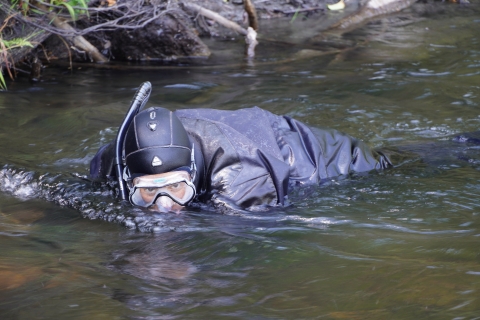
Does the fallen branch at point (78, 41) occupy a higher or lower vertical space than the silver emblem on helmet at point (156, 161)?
higher

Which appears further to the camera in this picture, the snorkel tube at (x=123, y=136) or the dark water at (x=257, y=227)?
the snorkel tube at (x=123, y=136)

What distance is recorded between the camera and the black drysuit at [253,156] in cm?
348

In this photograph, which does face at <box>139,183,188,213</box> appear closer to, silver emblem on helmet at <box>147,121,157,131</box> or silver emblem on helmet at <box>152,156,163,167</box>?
silver emblem on helmet at <box>152,156,163,167</box>

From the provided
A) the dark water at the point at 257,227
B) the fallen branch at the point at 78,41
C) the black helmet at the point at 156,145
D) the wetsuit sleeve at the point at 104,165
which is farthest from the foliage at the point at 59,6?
the black helmet at the point at 156,145

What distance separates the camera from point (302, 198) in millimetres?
3846

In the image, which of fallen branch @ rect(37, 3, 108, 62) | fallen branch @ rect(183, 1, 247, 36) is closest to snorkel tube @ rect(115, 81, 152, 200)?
fallen branch @ rect(37, 3, 108, 62)

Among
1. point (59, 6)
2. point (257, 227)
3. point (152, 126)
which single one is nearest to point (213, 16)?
point (59, 6)

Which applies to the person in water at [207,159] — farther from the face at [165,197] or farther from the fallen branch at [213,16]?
the fallen branch at [213,16]

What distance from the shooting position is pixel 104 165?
401 centimetres

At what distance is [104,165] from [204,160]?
817 mm

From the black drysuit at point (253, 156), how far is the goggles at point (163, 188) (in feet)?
0.41

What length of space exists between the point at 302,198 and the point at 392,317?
1.73 metres

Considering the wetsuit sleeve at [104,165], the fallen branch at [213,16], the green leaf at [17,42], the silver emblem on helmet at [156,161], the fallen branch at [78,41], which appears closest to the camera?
the silver emblem on helmet at [156,161]

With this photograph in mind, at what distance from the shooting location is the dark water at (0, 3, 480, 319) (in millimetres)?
2336
